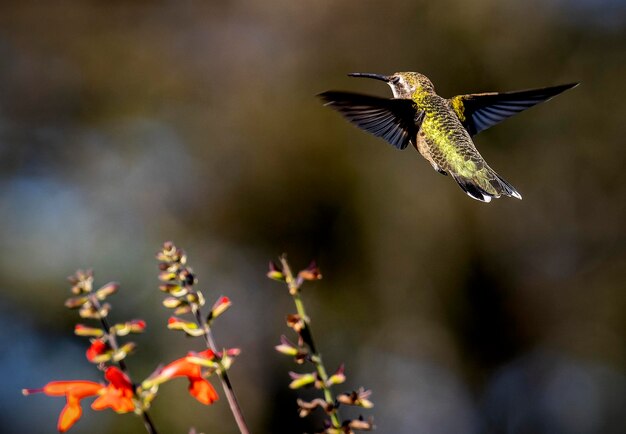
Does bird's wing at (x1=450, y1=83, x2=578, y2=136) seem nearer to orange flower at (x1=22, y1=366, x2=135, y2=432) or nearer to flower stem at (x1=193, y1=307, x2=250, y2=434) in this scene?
flower stem at (x1=193, y1=307, x2=250, y2=434)

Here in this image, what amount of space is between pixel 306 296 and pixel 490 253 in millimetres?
2109

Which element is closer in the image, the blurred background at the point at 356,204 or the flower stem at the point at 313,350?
the flower stem at the point at 313,350

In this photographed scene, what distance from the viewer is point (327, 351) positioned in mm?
8406

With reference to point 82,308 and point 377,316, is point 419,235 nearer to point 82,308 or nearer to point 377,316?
point 377,316

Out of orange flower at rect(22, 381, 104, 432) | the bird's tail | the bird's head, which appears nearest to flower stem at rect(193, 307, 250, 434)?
orange flower at rect(22, 381, 104, 432)

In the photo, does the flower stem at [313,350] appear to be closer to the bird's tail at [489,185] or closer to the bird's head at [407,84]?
the bird's tail at [489,185]

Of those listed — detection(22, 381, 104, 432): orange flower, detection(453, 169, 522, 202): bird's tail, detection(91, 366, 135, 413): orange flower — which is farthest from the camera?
detection(453, 169, 522, 202): bird's tail

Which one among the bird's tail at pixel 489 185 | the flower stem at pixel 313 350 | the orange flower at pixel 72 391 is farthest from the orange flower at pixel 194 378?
the bird's tail at pixel 489 185

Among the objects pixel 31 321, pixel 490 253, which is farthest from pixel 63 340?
pixel 490 253

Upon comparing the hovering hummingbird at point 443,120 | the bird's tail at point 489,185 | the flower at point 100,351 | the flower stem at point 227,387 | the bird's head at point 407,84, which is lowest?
the flower stem at point 227,387

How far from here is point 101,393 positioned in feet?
4.38

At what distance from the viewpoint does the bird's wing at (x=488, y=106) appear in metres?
1.96

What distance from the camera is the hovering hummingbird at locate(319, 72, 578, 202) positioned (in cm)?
184

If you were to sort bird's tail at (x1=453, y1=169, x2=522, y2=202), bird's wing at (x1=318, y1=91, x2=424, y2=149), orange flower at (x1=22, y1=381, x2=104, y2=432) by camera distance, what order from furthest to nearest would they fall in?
1. bird's tail at (x1=453, y1=169, x2=522, y2=202)
2. bird's wing at (x1=318, y1=91, x2=424, y2=149)
3. orange flower at (x1=22, y1=381, x2=104, y2=432)
